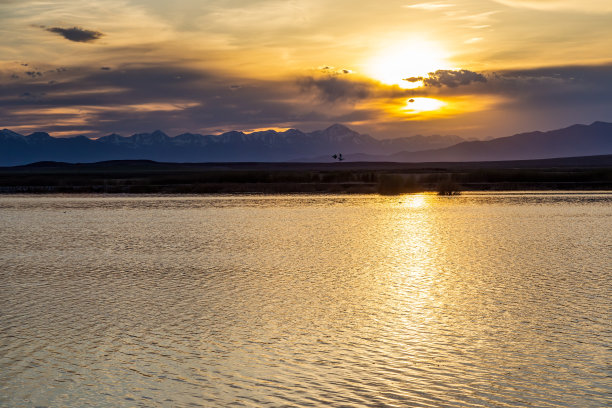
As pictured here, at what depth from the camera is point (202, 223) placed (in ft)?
197

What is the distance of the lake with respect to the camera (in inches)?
597

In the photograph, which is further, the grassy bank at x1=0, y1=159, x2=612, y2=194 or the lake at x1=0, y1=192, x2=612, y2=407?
the grassy bank at x1=0, y1=159, x2=612, y2=194

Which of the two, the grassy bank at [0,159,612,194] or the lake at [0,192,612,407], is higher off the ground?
the grassy bank at [0,159,612,194]

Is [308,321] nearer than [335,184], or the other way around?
[308,321]

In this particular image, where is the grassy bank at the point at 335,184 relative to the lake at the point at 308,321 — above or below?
above

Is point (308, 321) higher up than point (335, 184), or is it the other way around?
point (335, 184)

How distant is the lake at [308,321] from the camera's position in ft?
49.8

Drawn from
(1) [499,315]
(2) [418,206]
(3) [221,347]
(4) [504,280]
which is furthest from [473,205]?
(3) [221,347]

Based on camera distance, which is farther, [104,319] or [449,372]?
[104,319]

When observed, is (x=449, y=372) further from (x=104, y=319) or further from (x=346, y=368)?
(x=104, y=319)

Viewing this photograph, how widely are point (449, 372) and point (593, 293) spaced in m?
12.0

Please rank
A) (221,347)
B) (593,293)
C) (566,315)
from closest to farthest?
(221,347), (566,315), (593,293)

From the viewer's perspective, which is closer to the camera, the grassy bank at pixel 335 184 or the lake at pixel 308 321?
the lake at pixel 308 321

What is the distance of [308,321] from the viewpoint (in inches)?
859
